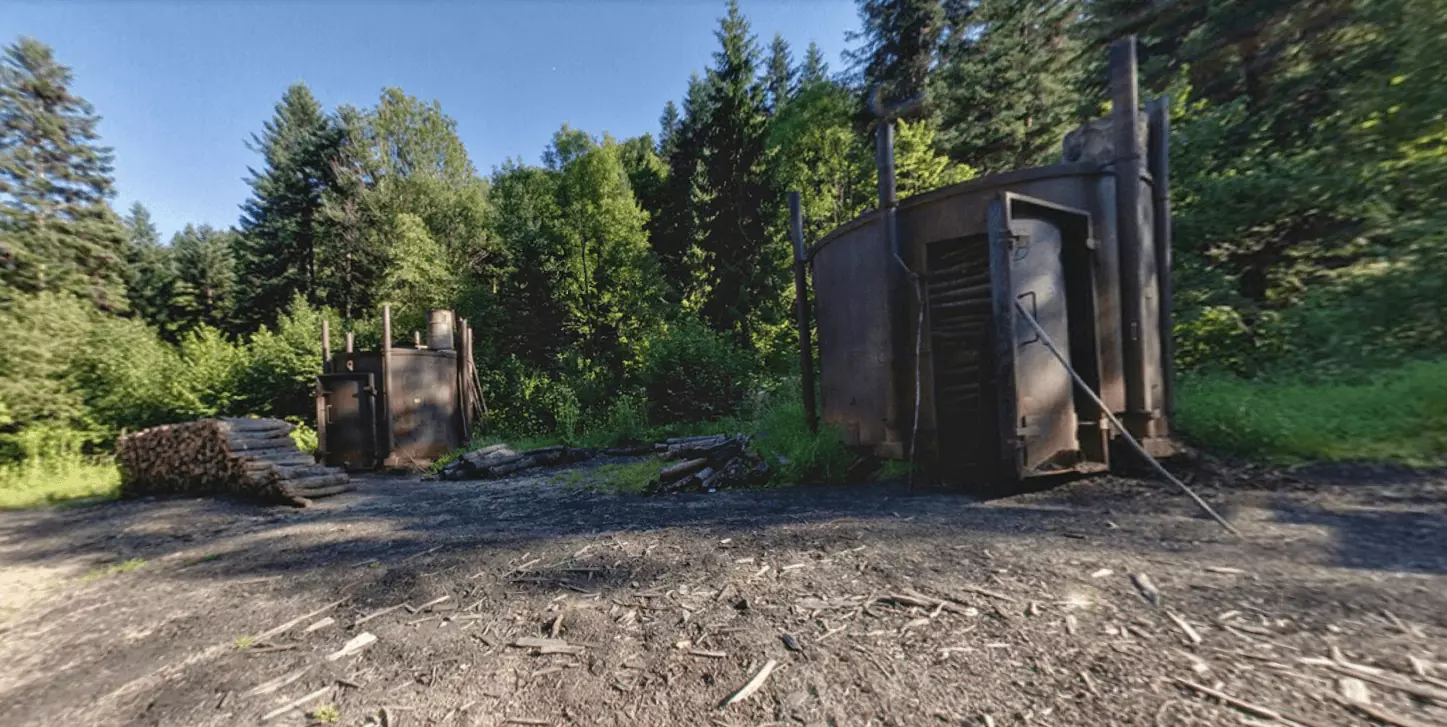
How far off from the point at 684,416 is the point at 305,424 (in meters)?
10.3

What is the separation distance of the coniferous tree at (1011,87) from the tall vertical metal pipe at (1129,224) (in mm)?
11604

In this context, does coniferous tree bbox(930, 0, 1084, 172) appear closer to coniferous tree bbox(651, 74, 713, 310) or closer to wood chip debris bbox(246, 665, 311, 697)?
coniferous tree bbox(651, 74, 713, 310)

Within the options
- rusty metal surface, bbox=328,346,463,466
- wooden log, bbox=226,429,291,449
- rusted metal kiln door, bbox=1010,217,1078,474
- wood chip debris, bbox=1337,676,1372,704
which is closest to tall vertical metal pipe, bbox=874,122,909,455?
rusted metal kiln door, bbox=1010,217,1078,474

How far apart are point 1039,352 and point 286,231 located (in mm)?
30336

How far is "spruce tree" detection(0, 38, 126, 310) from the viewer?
48.4 ft

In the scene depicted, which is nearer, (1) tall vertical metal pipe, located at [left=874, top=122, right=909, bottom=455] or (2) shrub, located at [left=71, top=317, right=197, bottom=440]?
(1) tall vertical metal pipe, located at [left=874, top=122, right=909, bottom=455]

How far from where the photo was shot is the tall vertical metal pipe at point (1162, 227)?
567cm

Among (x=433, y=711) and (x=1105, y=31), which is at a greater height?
(x=1105, y=31)

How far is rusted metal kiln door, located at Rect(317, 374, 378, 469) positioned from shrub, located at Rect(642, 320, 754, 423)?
629 cm

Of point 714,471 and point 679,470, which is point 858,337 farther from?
point 679,470

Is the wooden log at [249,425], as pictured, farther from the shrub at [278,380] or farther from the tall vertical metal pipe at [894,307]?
the tall vertical metal pipe at [894,307]

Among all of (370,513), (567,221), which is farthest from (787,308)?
(370,513)

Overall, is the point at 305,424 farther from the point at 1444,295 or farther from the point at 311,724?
the point at 1444,295

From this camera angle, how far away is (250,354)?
51.9ft
